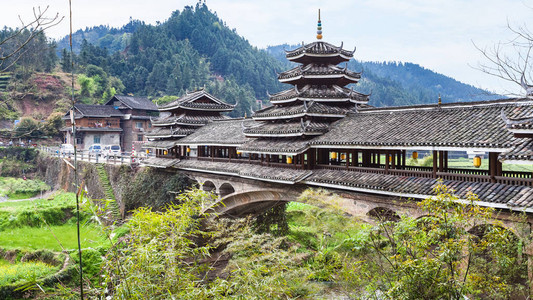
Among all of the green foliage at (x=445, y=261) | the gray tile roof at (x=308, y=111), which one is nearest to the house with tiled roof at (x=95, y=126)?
the gray tile roof at (x=308, y=111)

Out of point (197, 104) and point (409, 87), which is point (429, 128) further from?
point (409, 87)

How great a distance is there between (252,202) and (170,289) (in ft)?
49.8

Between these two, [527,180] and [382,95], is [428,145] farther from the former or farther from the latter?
[382,95]

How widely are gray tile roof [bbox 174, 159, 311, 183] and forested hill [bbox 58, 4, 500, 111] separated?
46.7 m

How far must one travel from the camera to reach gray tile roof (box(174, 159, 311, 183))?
18.3 meters

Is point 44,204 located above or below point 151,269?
below

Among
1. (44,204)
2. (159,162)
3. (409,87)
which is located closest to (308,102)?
(159,162)

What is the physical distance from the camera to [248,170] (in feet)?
69.8

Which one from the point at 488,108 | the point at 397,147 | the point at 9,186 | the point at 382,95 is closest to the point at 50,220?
the point at 9,186

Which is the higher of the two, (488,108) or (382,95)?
(382,95)

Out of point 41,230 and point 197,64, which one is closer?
point 41,230

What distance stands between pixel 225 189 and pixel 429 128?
13.6m

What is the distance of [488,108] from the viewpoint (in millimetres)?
13984

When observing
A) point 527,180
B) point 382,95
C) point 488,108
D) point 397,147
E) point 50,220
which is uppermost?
point 382,95
